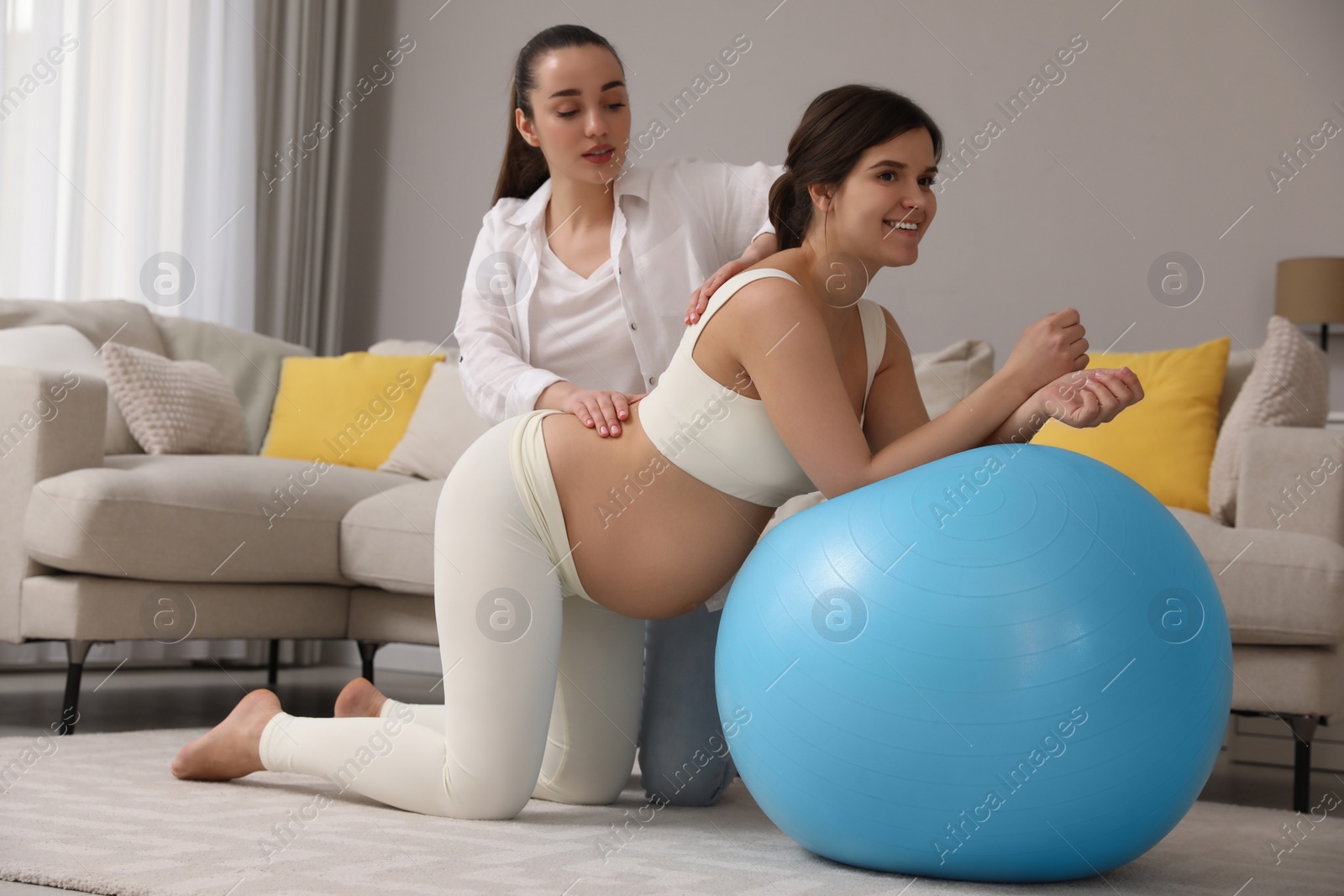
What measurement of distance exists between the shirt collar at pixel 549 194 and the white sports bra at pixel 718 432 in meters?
0.45

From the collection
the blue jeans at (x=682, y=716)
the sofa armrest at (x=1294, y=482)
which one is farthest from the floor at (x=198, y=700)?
the blue jeans at (x=682, y=716)

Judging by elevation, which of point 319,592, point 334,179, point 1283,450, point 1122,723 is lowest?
point 319,592

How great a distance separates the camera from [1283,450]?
268cm

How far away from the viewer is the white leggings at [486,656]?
5.97 feet

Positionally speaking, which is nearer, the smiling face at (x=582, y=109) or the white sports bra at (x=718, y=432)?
the white sports bra at (x=718, y=432)

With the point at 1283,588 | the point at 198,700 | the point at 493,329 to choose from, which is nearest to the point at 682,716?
the point at 493,329

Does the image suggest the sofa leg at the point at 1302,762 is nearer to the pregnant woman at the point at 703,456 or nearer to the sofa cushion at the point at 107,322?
the pregnant woman at the point at 703,456

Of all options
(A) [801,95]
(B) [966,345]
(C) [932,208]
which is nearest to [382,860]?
(C) [932,208]

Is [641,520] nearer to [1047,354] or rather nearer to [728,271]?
[728,271]

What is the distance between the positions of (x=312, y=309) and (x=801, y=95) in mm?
2221

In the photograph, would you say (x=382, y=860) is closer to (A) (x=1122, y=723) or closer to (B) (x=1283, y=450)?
(A) (x=1122, y=723)

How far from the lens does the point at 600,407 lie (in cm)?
186

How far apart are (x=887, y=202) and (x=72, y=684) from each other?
2064 millimetres

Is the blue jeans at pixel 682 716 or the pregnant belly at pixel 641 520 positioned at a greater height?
the pregnant belly at pixel 641 520
